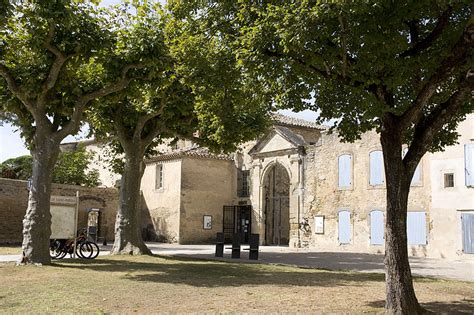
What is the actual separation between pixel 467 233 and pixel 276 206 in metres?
13.2

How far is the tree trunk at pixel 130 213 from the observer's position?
690 inches

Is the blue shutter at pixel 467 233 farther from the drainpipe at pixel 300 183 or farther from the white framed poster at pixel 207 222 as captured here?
the white framed poster at pixel 207 222

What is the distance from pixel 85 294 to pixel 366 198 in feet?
55.3

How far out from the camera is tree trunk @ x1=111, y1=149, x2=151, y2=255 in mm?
17516

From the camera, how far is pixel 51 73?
13492 millimetres

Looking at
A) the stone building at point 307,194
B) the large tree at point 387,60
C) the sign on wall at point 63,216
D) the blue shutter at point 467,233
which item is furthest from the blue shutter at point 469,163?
the sign on wall at point 63,216

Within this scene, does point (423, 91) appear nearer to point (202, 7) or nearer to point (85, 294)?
point (202, 7)

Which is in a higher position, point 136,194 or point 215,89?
point 215,89

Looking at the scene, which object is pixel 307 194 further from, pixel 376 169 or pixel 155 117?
pixel 155 117

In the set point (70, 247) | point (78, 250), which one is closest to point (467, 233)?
point (78, 250)

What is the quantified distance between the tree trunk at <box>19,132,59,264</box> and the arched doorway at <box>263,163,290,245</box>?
17.0 m

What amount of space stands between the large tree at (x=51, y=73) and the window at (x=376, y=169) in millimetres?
12832

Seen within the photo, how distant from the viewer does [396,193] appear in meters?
7.48


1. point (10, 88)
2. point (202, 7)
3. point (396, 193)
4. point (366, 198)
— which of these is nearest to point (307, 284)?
point (396, 193)
